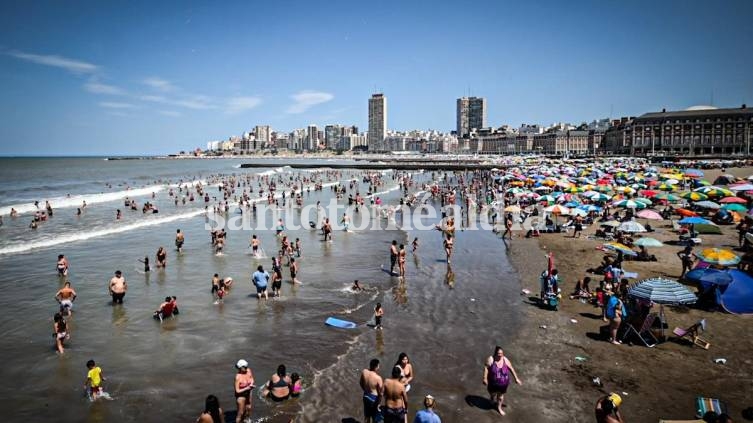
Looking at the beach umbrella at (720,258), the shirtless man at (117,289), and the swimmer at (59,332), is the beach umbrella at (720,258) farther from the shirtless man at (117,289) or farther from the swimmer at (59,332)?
the shirtless man at (117,289)

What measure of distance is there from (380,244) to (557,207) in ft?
30.5

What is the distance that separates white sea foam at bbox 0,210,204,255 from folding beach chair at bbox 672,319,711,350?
84.8 ft

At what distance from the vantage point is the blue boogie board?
1092 centimetres

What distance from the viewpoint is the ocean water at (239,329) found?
7875mm

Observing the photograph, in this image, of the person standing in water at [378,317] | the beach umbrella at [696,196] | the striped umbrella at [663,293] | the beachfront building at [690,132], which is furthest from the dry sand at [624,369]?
the beachfront building at [690,132]

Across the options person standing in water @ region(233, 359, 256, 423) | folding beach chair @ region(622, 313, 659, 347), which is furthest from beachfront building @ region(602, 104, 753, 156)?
person standing in water @ region(233, 359, 256, 423)

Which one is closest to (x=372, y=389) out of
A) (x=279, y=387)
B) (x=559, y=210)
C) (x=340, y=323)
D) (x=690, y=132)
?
(x=279, y=387)

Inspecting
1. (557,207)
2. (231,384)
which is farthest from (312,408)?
(557,207)

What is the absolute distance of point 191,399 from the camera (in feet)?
25.7

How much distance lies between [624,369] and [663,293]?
174 cm

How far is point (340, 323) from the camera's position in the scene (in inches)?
436

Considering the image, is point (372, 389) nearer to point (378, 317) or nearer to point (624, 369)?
point (378, 317)

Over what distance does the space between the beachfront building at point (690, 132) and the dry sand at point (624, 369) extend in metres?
117

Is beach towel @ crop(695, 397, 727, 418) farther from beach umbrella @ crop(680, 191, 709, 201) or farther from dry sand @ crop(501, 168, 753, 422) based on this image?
beach umbrella @ crop(680, 191, 709, 201)
